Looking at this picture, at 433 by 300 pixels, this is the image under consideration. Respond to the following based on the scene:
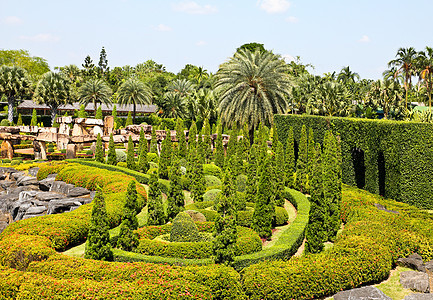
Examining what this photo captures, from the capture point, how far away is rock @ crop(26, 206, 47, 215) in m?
22.4

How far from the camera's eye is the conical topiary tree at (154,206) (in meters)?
19.3

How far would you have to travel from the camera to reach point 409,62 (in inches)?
2613

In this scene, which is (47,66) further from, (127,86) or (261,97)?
(261,97)

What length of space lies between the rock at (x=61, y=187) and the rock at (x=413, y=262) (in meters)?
21.1

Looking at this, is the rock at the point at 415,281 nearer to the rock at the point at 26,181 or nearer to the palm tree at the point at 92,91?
the rock at the point at 26,181

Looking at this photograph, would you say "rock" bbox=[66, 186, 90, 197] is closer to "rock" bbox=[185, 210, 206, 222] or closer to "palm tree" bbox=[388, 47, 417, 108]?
"rock" bbox=[185, 210, 206, 222]

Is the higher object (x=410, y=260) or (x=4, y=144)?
(x=4, y=144)

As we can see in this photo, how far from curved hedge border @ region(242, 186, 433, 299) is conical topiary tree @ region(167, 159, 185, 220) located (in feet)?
27.6

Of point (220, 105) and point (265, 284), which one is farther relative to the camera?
point (220, 105)

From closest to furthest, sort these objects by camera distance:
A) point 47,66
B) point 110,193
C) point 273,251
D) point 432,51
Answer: point 273,251 < point 110,193 < point 432,51 < point 47,66

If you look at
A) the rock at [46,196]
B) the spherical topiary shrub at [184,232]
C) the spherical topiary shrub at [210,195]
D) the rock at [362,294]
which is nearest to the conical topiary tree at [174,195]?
the spherical topiary shrub at [210,195]

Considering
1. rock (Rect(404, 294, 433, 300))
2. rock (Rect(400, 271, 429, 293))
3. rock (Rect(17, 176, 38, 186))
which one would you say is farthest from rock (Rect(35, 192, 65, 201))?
rock (Rect(404, 294, 433, 300))

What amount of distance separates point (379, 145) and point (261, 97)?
16486 mm

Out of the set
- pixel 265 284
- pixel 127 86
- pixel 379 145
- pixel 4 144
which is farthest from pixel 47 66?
pixel 265 284
